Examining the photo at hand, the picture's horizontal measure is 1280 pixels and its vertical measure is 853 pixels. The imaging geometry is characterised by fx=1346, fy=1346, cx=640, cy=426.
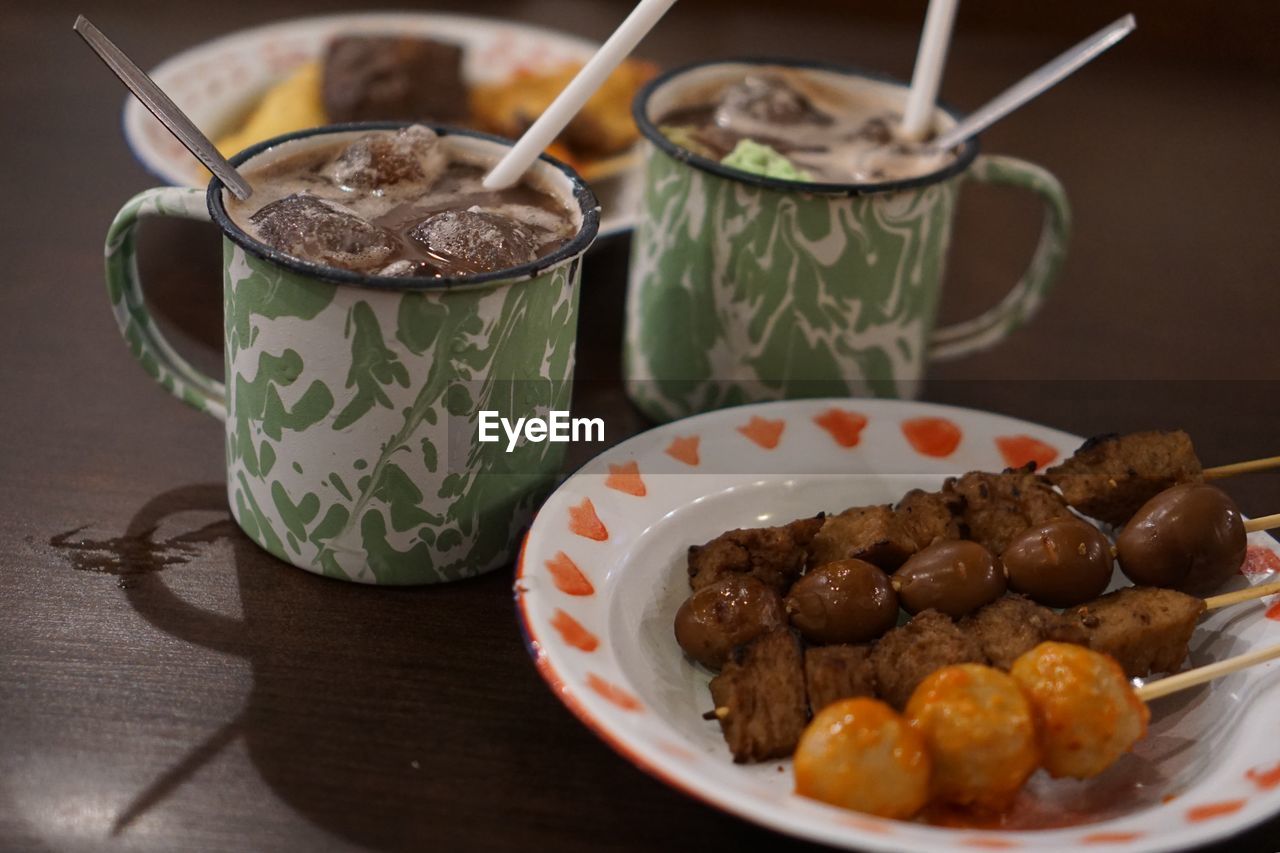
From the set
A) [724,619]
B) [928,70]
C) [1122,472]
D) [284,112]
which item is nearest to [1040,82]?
[928,70]

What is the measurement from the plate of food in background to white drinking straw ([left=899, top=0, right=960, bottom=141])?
1.80 ft

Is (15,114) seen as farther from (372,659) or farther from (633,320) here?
(372,659)

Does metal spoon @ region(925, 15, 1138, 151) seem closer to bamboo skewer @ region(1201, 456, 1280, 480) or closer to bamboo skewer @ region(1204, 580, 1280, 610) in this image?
bamboo skewer @ region(1201, 456, 1280, 480)

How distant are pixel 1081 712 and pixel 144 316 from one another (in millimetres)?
1083

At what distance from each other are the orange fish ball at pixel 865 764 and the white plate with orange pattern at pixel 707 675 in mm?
19

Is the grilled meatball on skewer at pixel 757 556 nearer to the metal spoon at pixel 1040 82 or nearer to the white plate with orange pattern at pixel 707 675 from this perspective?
the white plate with orange pattern at pixel 707 675

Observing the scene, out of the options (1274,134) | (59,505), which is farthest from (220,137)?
(1274,134)

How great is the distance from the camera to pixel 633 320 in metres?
1.82

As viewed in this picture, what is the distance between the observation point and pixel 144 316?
1533mm

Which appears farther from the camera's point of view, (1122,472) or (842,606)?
(1122,472)

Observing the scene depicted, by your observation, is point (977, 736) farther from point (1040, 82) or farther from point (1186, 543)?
point (1040, 82)

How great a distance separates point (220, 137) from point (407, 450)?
1.26 meters

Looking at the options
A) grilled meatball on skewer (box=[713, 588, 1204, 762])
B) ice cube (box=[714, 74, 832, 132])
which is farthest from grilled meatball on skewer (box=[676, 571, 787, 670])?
ice cube (box=[714, 74, 832, 132])

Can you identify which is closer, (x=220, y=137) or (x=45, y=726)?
(x=45, y=726)
